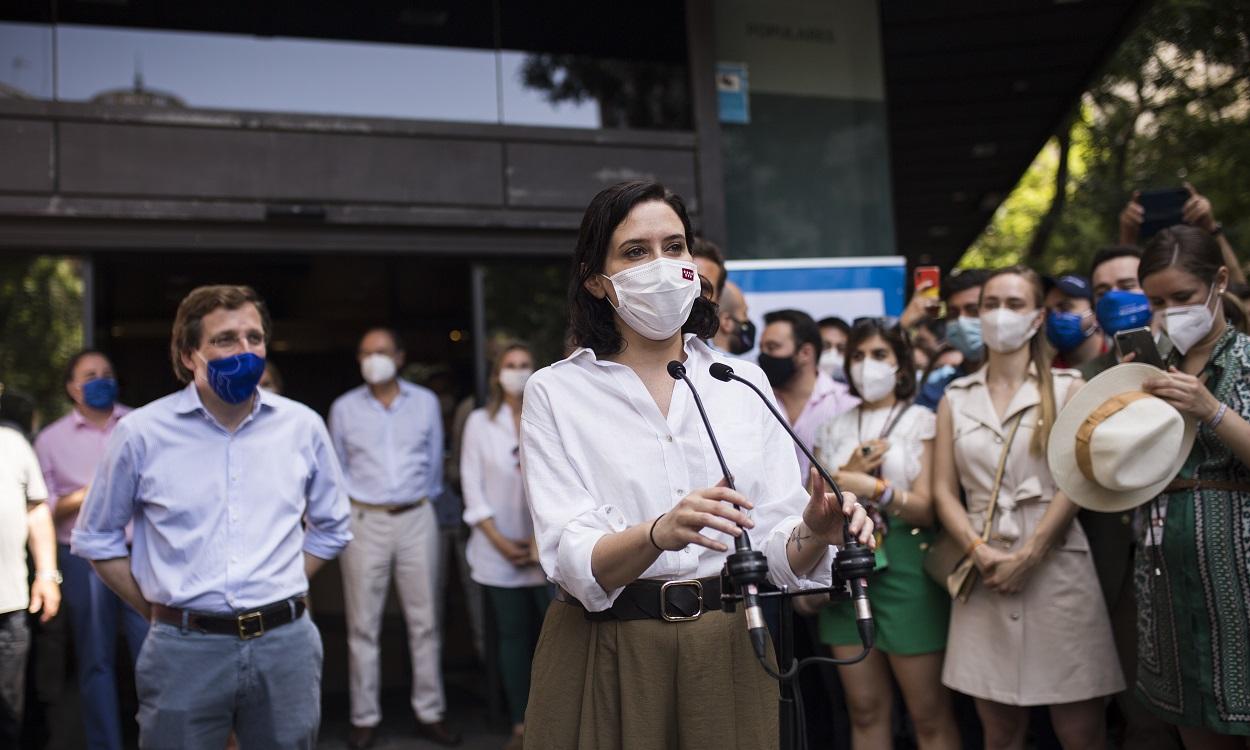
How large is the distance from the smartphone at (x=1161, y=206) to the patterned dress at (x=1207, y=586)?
182 cm

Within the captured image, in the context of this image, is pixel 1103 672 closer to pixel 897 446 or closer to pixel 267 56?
pixel 897 446

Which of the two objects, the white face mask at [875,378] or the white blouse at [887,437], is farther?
the white face mask at [875,378]

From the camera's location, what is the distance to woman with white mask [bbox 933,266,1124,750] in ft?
13.5

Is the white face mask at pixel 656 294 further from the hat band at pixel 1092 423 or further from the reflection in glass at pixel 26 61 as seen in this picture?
the reflection in glass at pixel 26 61

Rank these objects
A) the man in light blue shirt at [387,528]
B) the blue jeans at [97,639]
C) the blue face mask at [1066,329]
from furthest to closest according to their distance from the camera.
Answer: the man in light blue shirt at [387,528] < the blue jeans at [97,639] < the blue face mask at [1066,329]

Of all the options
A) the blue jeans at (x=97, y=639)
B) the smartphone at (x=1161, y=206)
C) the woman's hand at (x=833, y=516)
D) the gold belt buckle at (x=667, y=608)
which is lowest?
the blue jeans at (x=97, y=639)

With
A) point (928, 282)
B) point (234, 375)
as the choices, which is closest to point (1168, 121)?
point (928, 282)

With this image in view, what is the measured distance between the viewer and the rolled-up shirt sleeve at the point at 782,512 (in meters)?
2.39

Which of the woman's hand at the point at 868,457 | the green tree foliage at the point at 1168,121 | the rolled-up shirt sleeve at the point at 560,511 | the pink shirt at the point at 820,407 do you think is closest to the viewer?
the rolled-up shirt sleeve at the point at 560,511

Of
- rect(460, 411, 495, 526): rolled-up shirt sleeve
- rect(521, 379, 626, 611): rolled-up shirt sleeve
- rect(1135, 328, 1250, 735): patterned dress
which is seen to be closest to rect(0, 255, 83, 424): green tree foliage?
rect(460, 411, 495, 526): rolled-up shirt sleeve

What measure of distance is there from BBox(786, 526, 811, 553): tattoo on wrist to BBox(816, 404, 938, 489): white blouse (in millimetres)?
2323

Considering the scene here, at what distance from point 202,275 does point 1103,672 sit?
31.2ft

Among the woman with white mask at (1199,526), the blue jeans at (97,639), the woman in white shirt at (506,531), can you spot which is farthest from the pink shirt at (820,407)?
the blue jeans at (97,639)

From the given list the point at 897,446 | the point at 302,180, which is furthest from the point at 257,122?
the point at 897,446
